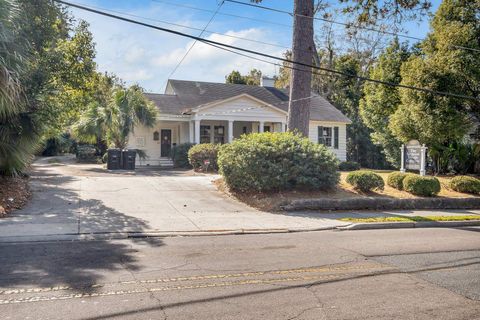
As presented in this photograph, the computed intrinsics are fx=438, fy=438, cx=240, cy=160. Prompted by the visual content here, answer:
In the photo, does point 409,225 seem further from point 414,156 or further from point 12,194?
point 12,194

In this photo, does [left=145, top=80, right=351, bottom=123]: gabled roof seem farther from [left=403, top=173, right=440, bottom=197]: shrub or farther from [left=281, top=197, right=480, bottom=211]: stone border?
[left=281, top=197, right=480, bottom=211]: stone border

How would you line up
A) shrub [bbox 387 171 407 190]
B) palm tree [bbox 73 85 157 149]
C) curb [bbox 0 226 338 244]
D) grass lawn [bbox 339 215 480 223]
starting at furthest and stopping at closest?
1. palm tree [bbox 73 85 157 149]
2. shrub [bbox 387 171 407 190]
3. grass lawn [bbox 339 215 480 223]
4. curb [bbox 0 226 338 244]

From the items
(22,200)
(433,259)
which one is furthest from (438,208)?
(22,200)

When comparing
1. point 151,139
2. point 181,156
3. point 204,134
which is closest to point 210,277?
point 181,156

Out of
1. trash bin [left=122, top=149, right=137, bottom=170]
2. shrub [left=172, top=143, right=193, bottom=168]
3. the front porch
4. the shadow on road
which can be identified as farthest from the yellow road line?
the front porch

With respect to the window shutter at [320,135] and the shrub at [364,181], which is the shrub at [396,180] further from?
the window shutter at [320,135]

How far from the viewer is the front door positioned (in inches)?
1190

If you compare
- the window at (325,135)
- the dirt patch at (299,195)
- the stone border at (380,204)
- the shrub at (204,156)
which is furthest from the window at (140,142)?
the stone border at (380,204)

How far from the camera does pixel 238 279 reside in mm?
6289

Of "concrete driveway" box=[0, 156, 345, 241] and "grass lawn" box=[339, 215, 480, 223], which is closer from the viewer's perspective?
"concrete driveway" box=[0, 156, 345, 241]

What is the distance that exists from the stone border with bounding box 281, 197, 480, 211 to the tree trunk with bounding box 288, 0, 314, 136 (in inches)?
149

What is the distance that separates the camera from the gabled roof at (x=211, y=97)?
3017cm

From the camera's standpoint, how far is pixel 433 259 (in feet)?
25.9

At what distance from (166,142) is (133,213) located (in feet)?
63.1
